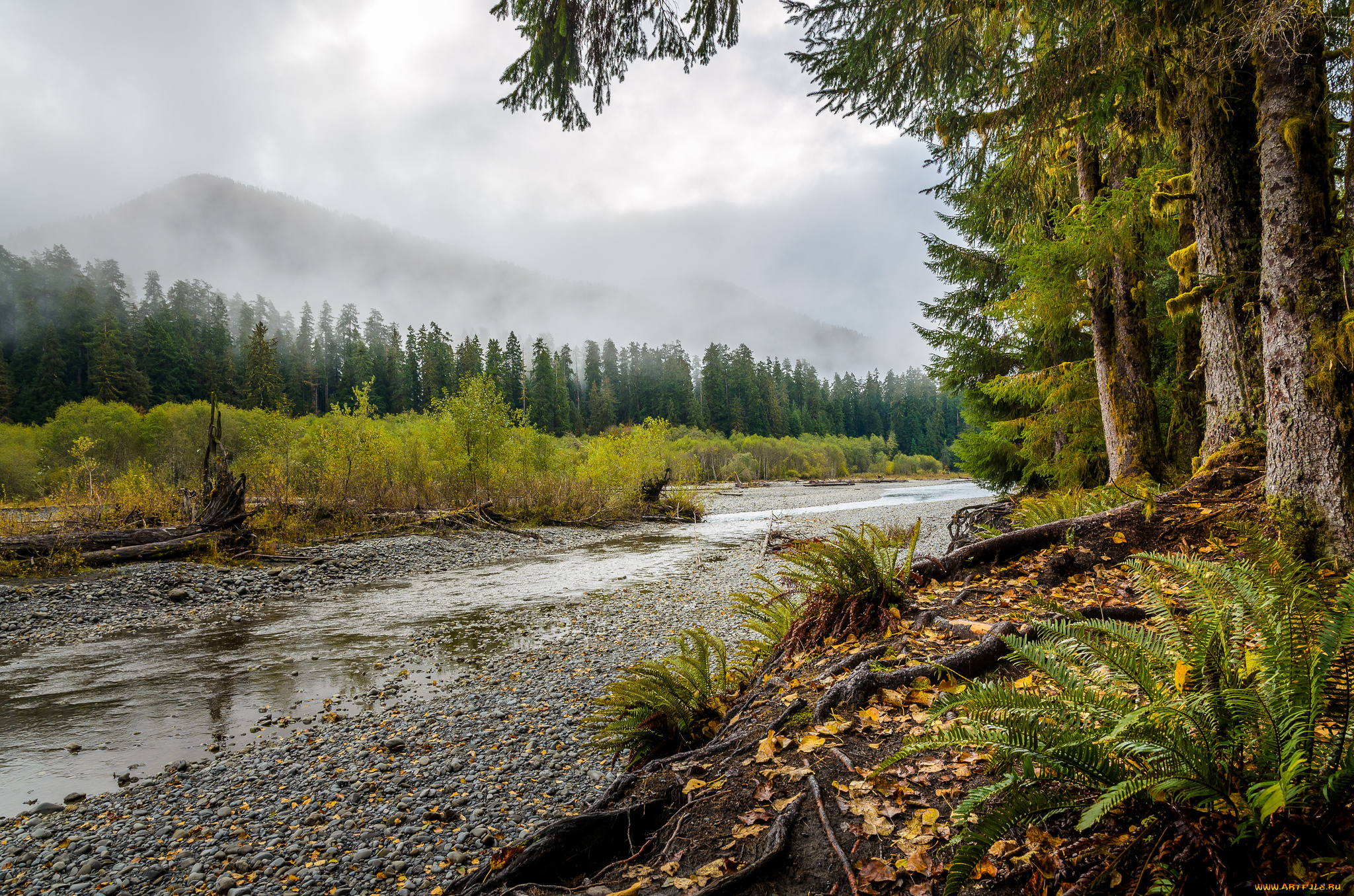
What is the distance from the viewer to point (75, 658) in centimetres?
805

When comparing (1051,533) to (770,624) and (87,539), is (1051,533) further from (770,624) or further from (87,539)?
(87,539)

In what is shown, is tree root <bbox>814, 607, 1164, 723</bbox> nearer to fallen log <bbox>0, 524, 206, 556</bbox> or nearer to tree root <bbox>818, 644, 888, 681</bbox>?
tree root <bbox>818, 644, 888, 681</bbox>

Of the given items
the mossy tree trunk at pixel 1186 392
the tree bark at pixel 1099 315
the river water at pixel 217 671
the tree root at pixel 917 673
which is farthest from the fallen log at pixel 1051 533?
the river water at pixel 217 671

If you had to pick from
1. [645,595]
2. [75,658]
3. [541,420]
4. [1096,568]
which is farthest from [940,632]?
[541,420]

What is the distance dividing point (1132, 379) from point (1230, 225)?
4208 millimetres

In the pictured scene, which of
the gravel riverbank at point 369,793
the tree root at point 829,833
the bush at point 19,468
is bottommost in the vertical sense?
the gravel riverbank at point 369,793

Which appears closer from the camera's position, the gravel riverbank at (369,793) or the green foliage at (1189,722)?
the green foliage at (1189,722)

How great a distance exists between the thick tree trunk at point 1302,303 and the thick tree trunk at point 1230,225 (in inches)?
29.8

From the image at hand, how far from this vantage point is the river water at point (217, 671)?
528 centimetres

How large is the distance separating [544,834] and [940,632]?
9.41 ft

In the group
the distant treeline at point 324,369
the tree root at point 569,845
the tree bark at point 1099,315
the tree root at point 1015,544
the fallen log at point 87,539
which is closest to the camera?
the tree root at point 569,845

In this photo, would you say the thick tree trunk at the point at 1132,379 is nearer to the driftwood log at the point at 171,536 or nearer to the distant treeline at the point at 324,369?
the driftwood log at the point at 171,536

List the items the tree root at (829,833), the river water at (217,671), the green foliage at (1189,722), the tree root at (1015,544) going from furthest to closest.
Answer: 1. the river water at (217,671)
2. the tree root at (1015,544)
3. the tree root at (829,833)
4. the green foliage at (1189,722)

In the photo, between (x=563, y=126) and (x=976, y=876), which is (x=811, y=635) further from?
(x=563, y=126)
